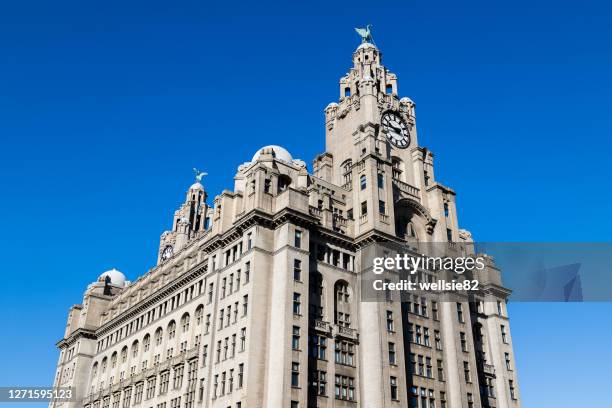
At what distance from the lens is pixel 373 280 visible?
77.7 meters

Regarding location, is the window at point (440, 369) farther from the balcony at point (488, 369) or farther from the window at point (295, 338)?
the window at point (295, 338)

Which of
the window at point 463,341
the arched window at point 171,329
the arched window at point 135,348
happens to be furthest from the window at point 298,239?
the arched window at point 135,348

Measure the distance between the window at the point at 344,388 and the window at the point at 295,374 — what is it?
20.9 ft

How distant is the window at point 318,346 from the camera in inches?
2756

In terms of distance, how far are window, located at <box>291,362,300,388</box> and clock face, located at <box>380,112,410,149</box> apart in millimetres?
43583

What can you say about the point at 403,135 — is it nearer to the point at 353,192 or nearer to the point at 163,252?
the point at 353,192

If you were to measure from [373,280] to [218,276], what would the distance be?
1988cm

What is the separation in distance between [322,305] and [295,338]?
8170mm

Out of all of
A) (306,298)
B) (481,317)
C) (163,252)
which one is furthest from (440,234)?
(163,252)

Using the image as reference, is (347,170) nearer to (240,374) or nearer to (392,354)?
(392,354)

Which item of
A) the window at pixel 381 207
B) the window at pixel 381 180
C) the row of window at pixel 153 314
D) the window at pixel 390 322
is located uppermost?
the window at pixel 381 180

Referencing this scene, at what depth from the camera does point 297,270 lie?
71.8m

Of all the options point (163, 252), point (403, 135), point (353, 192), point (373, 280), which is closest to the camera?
point (373, 280)

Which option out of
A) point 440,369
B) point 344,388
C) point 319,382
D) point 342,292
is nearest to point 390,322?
point 342,292
